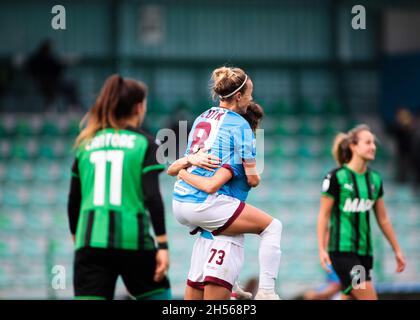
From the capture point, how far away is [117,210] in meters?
6.24

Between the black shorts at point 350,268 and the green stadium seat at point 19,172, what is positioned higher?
the green stadium seat at point 19,172

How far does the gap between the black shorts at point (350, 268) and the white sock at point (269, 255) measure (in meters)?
1.77

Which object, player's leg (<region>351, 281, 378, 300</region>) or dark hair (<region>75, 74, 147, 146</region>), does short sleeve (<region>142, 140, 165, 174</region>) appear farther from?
player's leg (<region>351, 281, 378, 300</region>)

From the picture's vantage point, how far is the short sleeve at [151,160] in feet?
20.6

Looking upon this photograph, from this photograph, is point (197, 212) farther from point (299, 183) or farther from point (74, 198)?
point (299, 183)

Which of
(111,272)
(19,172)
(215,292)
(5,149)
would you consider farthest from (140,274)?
(5,149)

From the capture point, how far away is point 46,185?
1741cm

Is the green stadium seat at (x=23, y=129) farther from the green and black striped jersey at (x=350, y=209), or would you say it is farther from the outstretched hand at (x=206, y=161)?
the outstretched hand at (x=206, y=161)

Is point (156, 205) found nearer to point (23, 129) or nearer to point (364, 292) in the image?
point (364, 292)

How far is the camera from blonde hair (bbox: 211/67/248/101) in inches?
239

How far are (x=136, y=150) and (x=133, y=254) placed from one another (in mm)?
690

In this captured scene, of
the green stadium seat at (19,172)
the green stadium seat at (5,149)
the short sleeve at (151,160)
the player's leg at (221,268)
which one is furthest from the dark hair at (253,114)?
the green stadium seat at (5,149)

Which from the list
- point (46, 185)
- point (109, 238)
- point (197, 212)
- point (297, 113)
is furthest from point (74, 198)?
point (297, 113)

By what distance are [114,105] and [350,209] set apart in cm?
247
